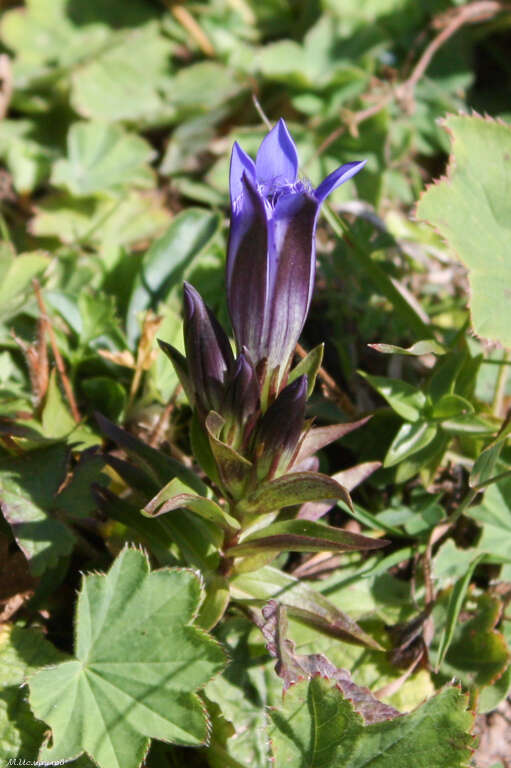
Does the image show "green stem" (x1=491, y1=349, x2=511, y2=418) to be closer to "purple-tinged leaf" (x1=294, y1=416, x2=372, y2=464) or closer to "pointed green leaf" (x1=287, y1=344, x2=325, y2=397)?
"purple-tinged leaf" (x1=294, y1=416, x2=372, y2=464)

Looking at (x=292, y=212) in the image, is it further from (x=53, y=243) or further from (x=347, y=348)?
(x=53, y=243)

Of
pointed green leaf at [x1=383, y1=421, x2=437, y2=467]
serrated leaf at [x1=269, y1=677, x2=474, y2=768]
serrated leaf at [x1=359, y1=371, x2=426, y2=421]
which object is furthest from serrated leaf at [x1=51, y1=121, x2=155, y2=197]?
serrated leaf at [x1=269, y1=677, x2=474, y2=768]

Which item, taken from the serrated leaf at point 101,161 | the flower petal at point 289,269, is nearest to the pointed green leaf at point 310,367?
the flower petal at point 289,269

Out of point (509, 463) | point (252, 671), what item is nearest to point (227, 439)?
point (252, 671)

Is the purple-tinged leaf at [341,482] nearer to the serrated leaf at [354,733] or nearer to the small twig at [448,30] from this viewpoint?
the serrated leaf at [354,733]

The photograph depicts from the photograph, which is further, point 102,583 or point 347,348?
point 347,348
